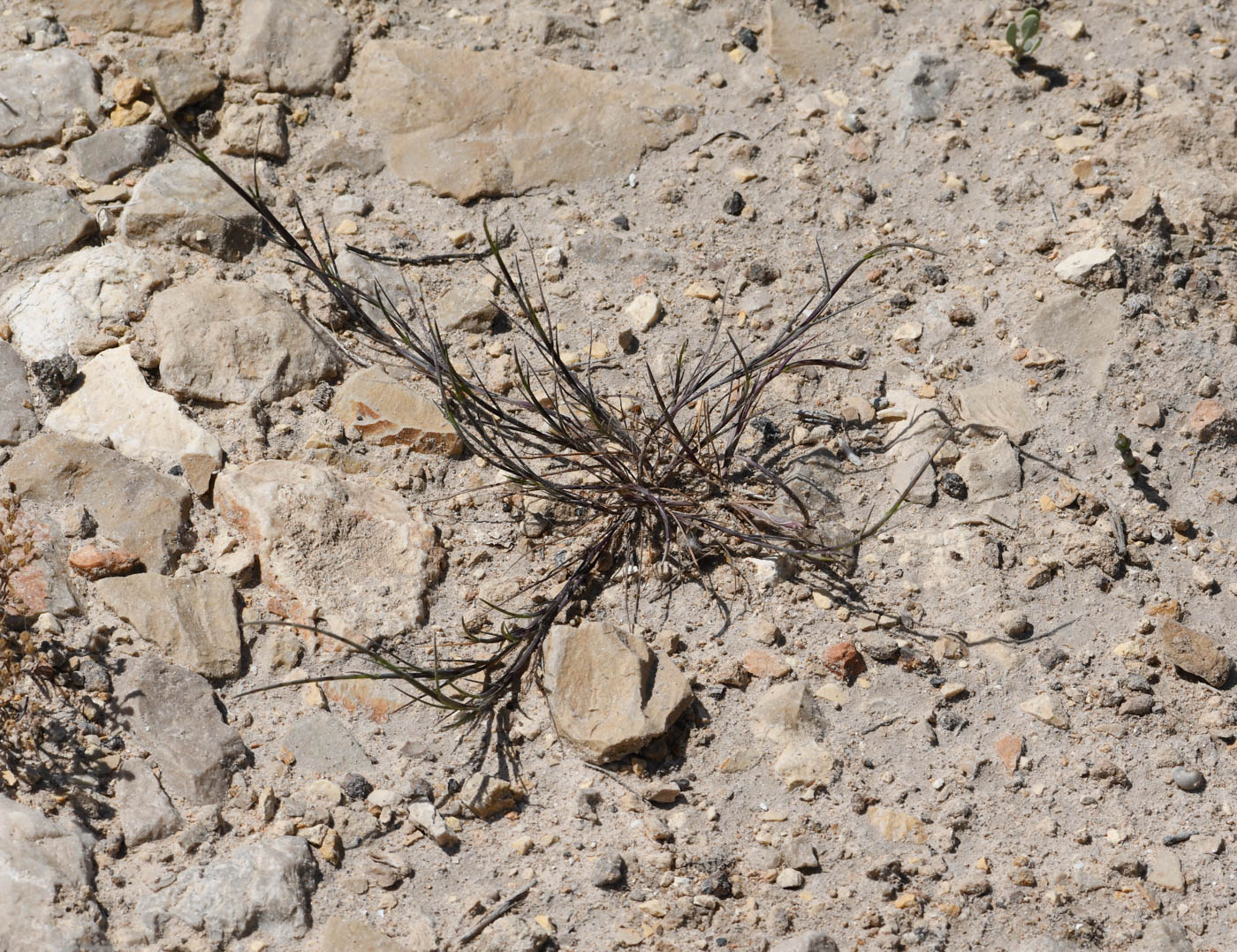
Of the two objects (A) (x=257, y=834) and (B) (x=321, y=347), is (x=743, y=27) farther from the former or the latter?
(A) (x=257, y=834)

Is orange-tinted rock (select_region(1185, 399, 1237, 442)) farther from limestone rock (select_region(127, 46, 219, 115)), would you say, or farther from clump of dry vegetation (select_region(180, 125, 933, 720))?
limestone rock (select_region(127, 46, 219, 115))

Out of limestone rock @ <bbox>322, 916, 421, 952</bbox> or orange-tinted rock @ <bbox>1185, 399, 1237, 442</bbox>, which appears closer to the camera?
limestone rock @ <bbox>322, 916, 421, 952</bbox>

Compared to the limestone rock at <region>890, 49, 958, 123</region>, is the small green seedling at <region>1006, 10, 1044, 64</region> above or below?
above

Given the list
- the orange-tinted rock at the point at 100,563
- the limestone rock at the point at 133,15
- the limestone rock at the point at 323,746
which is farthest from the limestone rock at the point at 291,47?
the limestone rock at the point at 323,746

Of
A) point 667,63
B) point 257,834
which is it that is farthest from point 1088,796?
point 667,63

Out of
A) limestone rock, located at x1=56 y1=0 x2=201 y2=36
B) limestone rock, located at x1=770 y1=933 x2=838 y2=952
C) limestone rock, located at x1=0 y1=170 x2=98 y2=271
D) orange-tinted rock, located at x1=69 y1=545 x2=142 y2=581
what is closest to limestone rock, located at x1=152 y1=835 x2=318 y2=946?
orange-tinted rock, located at x1=69 y1=545 x2=142 y2=581

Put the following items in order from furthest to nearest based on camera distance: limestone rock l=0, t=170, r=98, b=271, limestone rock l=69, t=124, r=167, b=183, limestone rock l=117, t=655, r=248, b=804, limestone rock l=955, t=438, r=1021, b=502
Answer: limestone rock l=69, t=124, r=167, b=183 < limestone rock l=0, t=170, r=98, b=271 < limestone rock l=955, t=438, r=1021, b=502 < limestone rock l=117, t=655, r=248, b=804

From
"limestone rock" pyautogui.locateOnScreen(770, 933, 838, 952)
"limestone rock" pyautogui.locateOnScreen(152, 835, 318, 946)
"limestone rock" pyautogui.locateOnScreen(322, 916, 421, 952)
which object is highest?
"limestone rock" pyautogui.locateOnScreen(770, 933, 838, 952)
